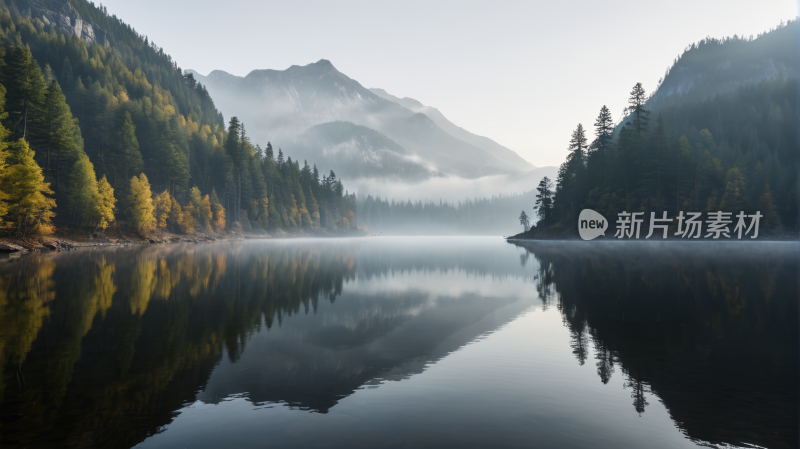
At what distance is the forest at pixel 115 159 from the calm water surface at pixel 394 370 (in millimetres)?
50704

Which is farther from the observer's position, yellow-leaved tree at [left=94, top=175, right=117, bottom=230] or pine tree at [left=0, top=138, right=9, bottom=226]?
yellow-leaved tree at [left=94, top=175, right=117, bottom=230]

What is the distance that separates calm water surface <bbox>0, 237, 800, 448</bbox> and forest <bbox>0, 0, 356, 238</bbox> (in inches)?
1996

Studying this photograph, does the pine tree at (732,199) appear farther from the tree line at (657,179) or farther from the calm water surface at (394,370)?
the calm water surface at (394,370)

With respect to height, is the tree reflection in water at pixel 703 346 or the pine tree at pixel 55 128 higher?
the pine tree at pixel 55 128

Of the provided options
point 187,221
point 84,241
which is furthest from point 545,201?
point 84,241

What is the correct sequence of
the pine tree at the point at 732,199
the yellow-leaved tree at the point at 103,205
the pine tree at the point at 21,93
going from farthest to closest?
1. the pine tree at the point at 732,199
2. the yellow-leaved tree at the point at 103,205
3. the pine tree at the point at 21,93

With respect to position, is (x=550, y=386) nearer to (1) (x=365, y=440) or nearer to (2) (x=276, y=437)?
(1) (x=365, y=440)

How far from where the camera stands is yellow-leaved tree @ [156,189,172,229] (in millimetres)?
99062

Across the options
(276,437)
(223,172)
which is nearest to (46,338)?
(276,437)

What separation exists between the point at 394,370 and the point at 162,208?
105m

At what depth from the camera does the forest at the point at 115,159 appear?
6731cm

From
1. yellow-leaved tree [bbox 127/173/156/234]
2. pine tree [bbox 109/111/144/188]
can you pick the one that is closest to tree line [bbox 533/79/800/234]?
yellow-leaved tree [bbox 127/173/156/234]

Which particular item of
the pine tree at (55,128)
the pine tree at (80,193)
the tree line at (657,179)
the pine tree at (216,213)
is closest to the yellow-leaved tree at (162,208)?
the pine tree at (216,213)

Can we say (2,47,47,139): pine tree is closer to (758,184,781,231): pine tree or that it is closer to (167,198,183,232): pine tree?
(167,198,183,232): pine tree
